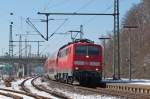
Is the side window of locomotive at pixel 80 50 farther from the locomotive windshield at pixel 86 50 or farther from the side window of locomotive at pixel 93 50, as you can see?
the side window of locomotive at pixel 93 50

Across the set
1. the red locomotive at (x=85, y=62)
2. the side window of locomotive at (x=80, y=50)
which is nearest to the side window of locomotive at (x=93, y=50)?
the red locomotive at (x=85, y=62)

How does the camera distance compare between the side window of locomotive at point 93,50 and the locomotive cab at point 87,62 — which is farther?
the side window of locomotive at point 93,50

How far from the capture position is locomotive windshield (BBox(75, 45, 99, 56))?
40.2m

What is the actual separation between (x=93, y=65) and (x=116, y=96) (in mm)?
13043

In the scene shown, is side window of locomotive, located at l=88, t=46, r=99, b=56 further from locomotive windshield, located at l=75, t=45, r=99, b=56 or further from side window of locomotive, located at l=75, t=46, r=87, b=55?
side window of locomotive, located at l=75, t=46, r=87, b=55

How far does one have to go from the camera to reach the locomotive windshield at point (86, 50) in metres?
40.2

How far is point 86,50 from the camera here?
40.3 meters

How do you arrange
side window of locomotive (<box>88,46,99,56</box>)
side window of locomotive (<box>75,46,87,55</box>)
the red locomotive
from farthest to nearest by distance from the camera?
1. side window of locomotive (<box>88,46,99,56</box>)
2. side window of locomotive (<box>75,46,87,55</box>)
3. the red locomotive

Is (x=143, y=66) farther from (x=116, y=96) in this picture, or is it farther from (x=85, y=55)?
(x=116, y=96)

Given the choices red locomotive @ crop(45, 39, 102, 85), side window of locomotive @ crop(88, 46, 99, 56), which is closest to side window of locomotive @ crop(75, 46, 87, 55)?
red locomotive @ crop(45, 39, 102, 85)

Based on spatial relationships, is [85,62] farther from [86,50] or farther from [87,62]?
[86,50]

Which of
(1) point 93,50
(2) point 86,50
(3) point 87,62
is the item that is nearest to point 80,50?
(2) point 86,50

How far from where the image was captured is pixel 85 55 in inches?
1583

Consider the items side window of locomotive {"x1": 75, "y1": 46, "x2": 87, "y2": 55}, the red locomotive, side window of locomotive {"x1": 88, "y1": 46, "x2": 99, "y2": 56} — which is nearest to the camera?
the red locomotive
